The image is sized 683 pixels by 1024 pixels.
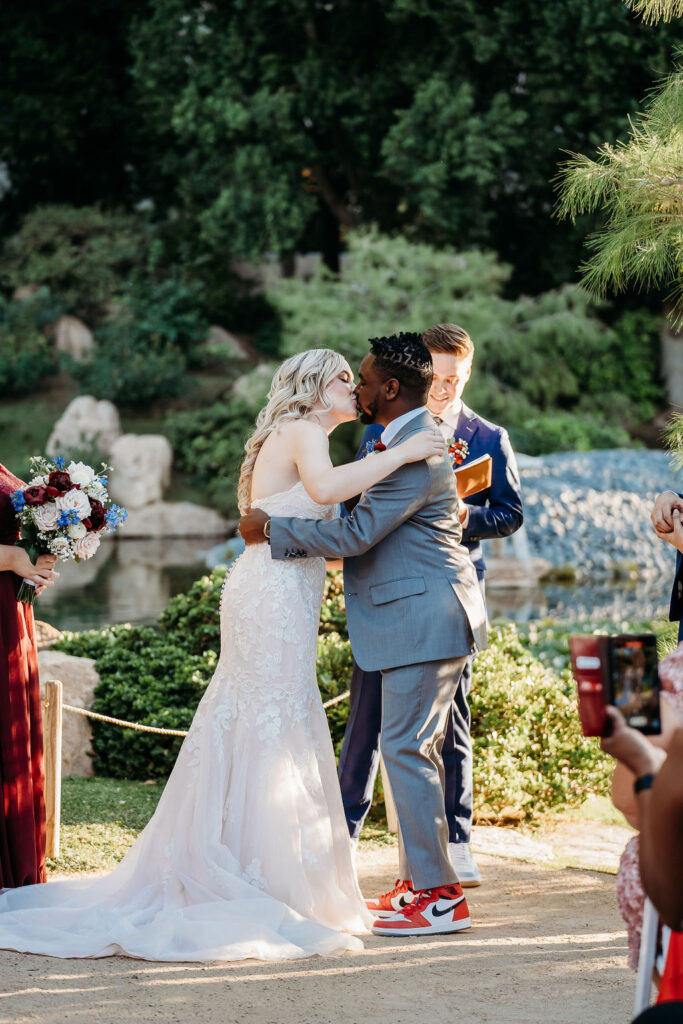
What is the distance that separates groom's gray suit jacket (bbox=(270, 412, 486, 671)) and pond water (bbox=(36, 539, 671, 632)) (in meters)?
8.65

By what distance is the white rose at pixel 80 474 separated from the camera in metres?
3.89

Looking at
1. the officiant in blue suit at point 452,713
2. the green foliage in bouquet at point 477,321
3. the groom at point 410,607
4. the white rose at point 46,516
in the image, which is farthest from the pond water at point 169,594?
the groom at point 410,607

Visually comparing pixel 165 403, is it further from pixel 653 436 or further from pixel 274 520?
pixel 274 520

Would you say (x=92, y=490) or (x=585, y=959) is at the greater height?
(x=92, y=490)

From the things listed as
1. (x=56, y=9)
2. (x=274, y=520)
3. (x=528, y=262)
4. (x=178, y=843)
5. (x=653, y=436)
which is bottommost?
(x=178, y=843)

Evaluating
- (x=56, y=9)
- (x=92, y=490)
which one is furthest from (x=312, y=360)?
(x=56, y=9)

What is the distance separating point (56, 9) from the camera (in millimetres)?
26359

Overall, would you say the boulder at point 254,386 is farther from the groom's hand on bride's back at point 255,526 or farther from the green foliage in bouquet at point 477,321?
the groom's hand on bride's back at point 255,526

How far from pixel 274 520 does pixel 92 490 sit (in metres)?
0.70

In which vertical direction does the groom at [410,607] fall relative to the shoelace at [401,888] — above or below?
above

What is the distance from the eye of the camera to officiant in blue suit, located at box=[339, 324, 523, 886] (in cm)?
417

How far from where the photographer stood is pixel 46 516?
147 inches

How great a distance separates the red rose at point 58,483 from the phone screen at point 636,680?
2.34m

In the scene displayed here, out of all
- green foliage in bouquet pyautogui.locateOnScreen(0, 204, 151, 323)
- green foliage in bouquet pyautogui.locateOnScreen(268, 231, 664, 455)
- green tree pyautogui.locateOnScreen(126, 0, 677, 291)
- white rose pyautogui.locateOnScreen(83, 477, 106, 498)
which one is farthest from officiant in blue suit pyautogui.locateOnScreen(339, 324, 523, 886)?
green foliage in bouquet pyautogui.locateOnScreen(0, 204, 151, 323)
